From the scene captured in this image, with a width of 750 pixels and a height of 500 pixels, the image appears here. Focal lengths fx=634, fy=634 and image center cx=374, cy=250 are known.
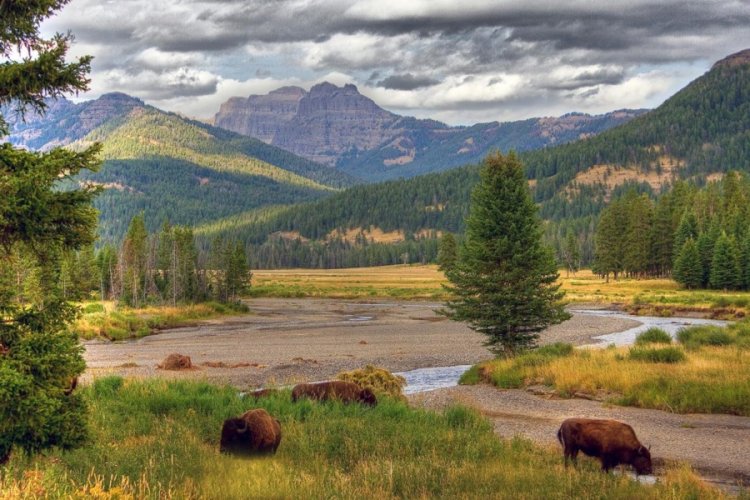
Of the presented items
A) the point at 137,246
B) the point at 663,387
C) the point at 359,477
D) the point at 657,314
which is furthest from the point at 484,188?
the point at 137,246

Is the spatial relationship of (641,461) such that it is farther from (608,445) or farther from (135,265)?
(135,265)

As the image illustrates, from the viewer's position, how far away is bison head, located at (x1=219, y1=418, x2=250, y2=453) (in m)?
12.1

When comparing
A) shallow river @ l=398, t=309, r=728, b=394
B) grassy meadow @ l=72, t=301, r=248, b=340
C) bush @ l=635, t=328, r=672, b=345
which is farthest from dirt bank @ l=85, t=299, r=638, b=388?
bush @ l=635, t=328, r=672, b=345

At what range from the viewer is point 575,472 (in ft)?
36.1

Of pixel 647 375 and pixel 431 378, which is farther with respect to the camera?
pixel 431 378

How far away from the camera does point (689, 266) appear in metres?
84.1

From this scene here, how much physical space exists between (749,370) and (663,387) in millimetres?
3515

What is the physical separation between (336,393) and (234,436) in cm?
561

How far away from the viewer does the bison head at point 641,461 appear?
1234 cm

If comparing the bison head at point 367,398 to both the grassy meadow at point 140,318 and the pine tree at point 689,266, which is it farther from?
the pine tree at point 689,266

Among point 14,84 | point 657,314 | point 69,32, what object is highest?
point 69,32

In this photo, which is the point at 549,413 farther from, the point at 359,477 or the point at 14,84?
the point at 14,84

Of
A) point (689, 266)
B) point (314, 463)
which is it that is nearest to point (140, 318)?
point (314, 463)

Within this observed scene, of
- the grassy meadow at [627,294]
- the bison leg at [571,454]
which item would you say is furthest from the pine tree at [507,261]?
the bison leg at [571,454]
